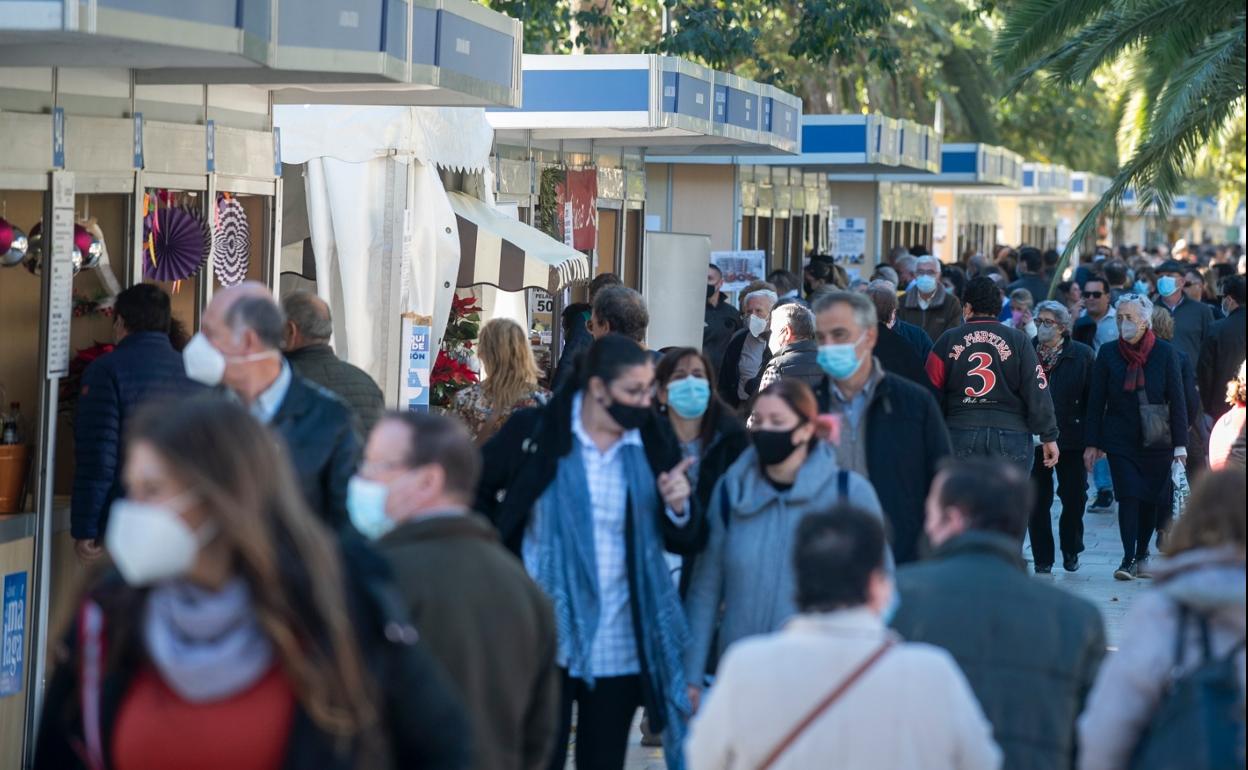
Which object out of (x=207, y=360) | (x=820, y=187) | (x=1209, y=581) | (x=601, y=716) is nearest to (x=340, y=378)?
(x=207, y=360)

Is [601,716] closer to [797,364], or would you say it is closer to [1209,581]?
[1209,581]

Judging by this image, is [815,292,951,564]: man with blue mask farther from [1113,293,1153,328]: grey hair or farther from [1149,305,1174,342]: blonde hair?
[1149,305,1174,342]: blonde hair

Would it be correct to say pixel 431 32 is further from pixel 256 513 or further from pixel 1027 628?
pixel 256 513

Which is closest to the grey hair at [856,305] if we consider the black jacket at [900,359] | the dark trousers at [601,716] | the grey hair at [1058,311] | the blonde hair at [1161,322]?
the dark trousers at [601,716]

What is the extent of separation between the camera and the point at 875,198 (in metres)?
27.6

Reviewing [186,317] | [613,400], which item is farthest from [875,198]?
[613,400]

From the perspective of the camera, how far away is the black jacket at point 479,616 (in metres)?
3.76

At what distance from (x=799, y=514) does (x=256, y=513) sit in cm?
278

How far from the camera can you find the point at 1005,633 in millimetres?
4203

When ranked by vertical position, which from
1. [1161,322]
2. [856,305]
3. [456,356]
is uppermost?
[856,305]

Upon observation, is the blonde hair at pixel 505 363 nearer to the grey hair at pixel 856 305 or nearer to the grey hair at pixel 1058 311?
the grey hair at pixel 856 305

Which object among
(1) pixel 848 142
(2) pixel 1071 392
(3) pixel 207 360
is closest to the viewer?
(3) pixel 207 360

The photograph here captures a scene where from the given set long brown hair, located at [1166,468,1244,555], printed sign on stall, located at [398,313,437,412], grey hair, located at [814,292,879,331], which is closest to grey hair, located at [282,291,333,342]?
grey hair, located at [814,292,879,331]

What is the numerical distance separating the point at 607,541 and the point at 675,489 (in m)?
0.25
